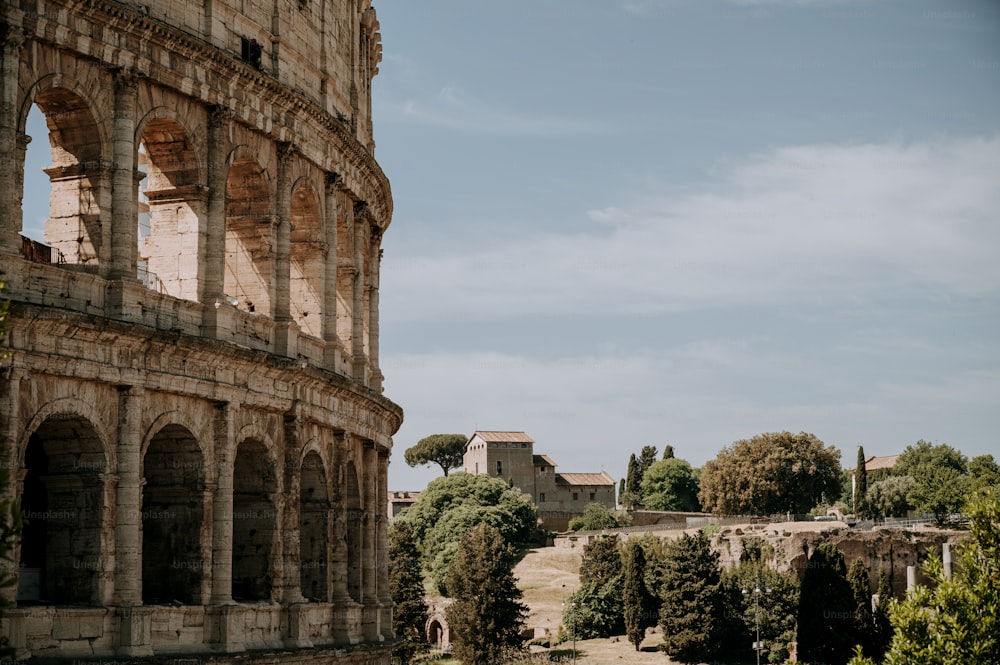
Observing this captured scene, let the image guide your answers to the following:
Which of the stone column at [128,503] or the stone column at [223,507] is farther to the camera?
the stone column at [223,507]

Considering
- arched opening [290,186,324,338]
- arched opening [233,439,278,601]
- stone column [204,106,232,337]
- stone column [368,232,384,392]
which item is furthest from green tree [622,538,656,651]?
stone column [204,106,232,337]

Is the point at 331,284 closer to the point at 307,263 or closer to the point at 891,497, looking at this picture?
the point at 307,263

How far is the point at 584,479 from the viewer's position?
13000 cm

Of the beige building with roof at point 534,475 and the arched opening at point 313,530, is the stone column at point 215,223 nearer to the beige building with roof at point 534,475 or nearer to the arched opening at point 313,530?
the arched opening at point 313,530

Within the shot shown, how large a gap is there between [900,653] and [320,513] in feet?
38.3

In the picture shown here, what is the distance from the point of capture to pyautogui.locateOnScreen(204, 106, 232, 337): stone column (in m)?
25.8

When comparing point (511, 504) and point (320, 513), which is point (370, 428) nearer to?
point (320, 513)

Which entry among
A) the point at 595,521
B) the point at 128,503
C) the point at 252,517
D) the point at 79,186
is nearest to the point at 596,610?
the point at 595,521

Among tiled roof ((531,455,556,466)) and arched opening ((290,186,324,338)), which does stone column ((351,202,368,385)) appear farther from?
tiled roof ((531,455,556,466))

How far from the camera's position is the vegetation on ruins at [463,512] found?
9796 cm

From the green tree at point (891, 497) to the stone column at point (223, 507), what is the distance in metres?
80.5

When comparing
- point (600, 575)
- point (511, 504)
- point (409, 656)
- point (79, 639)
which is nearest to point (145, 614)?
point (79, 639)

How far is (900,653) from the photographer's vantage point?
24.5 meters

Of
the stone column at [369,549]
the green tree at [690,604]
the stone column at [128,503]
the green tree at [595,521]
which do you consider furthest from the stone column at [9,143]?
the green tree at [595,521]
